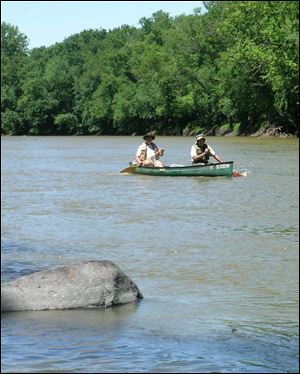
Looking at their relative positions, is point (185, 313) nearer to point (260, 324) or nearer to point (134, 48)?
point (260, 324)

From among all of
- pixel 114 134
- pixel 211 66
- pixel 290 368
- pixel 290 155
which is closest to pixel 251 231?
pixel 290 368

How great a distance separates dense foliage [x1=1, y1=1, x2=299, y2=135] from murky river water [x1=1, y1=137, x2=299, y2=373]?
91.7 ft

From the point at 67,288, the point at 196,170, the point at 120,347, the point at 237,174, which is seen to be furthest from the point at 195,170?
the point at 120,347

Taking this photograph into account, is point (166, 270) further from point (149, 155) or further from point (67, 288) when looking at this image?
point (149, 155)

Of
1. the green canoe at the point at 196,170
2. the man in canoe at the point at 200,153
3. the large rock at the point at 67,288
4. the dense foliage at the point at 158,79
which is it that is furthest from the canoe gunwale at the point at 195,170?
the dense foliage at the point at 158,79

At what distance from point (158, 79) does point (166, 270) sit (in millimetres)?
81093

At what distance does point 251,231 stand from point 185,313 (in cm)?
679

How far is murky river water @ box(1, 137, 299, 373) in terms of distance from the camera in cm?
673

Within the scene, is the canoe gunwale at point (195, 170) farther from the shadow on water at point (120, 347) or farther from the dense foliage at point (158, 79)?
the dense foliage at point (158, 79)

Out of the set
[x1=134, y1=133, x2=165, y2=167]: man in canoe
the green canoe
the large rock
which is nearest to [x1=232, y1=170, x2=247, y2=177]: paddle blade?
the green canoe

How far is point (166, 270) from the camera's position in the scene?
1088 cm

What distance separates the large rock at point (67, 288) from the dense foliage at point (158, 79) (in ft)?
129

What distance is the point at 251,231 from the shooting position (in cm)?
1501

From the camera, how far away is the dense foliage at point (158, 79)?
5622 cm
